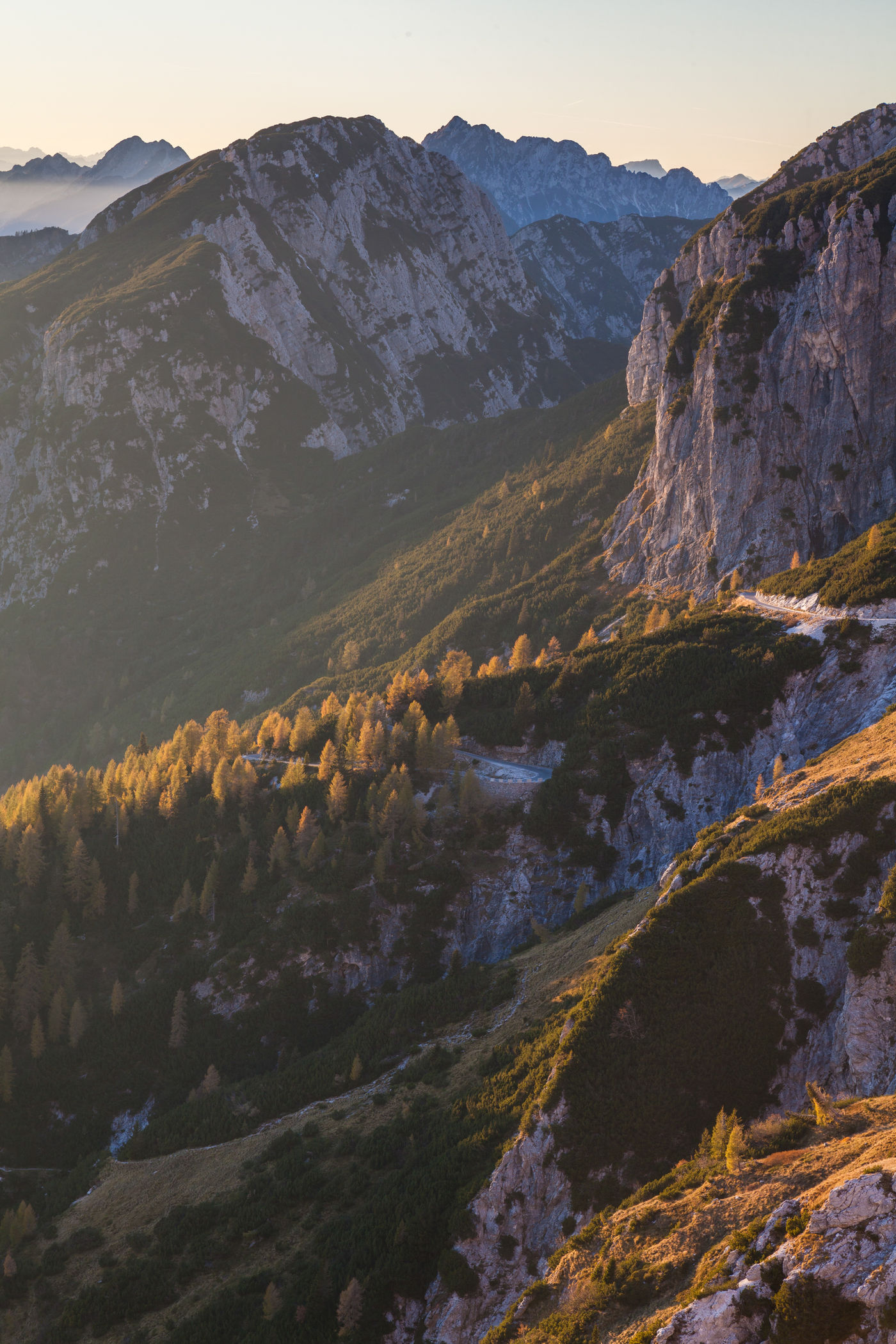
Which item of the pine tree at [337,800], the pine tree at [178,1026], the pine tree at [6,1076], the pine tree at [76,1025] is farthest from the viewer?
the pine tree at [337,800]

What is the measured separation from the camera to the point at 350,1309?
183ft

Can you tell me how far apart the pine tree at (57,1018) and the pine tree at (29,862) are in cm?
2353

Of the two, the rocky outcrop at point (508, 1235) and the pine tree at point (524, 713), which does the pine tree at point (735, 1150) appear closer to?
the rocky outcrop at point (508, 1235)

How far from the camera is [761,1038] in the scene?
5828cm

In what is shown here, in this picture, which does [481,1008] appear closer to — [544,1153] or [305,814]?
[544,1153]

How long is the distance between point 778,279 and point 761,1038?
160 meters

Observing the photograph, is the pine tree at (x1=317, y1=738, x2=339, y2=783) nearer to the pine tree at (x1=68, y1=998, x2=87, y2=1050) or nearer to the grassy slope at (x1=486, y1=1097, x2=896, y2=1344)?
the pine tree at (x1=68, y1=998, x2=87, y2=1050)

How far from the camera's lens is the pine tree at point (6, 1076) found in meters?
98.4

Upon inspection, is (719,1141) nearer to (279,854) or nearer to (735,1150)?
(735,1150)

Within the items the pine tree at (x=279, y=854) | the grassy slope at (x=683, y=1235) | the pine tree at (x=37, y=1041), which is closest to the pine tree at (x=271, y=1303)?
the grassy slope at (x=683, y=1235)

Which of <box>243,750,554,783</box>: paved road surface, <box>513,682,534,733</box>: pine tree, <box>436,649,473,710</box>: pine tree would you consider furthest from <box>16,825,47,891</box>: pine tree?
<box>513,682,534,733</box>: pine tree

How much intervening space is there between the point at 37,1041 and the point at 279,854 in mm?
34680

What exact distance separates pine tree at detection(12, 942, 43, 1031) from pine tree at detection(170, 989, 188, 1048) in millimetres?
18996

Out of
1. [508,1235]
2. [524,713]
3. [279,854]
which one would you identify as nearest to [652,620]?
[524,713]
